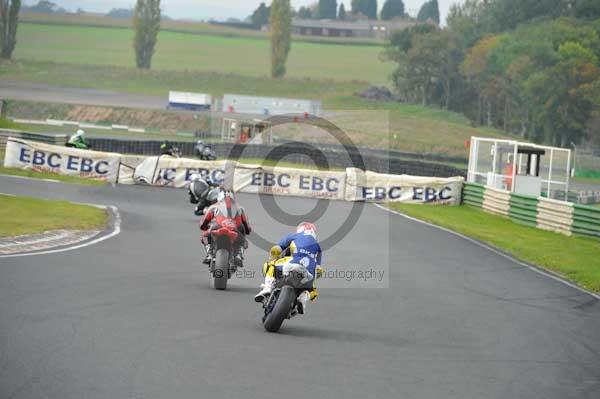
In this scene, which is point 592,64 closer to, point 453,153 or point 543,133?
point 543,133

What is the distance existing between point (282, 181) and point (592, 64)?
46.2 meters

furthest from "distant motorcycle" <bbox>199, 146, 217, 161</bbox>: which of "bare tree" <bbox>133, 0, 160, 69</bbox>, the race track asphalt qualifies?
"bare tree" <bbox>133, 0, 160, 69</bbox>

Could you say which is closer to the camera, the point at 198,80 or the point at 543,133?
the point at 543,133

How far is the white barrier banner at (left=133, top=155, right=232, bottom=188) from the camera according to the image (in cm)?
3266

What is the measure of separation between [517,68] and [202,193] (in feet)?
204

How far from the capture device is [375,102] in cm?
9119

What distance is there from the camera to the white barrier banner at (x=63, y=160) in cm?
3278

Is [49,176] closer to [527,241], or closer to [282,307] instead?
[527,241]

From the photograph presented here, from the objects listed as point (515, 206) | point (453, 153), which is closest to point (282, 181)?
point (515, 206)

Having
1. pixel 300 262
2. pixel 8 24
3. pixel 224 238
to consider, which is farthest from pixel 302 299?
pixel 8 24

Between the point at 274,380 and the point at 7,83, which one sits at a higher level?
the point at 7,83

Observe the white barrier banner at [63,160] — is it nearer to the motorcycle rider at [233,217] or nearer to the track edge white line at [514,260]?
the track edge white line at [514,260]

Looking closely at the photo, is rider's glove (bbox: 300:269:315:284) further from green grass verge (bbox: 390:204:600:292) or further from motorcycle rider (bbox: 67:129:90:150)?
motorcycle rider (bbox: 67:129:90:150)

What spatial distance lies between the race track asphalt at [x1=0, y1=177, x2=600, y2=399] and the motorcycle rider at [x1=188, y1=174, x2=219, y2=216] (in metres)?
1.18
